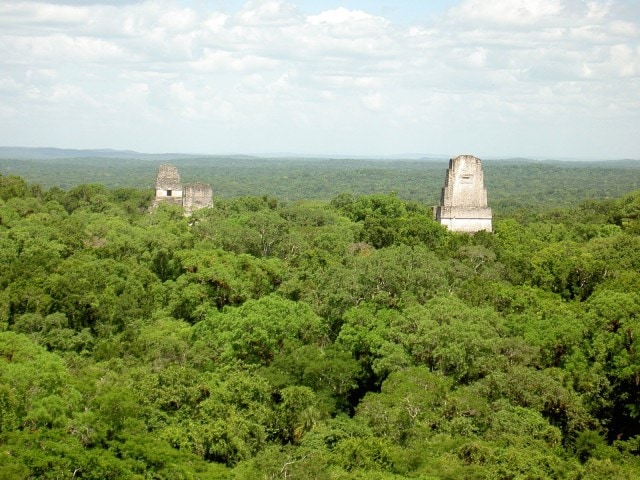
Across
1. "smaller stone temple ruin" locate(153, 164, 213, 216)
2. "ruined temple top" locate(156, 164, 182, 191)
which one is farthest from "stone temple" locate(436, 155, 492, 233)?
"ruined temple top" locate(156, 164, 182, 191)

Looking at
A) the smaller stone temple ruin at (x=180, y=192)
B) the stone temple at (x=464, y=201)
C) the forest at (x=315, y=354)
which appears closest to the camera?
the forest at (x=315, y=354)

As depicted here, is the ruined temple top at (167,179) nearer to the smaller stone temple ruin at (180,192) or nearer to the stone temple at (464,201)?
the smaller stone temple ruin at (180,192)

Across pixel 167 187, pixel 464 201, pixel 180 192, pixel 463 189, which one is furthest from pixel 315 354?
pixel 167 187

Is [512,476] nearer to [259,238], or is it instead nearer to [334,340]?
[334,340]

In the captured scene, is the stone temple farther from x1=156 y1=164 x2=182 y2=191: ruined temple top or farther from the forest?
x1=156 y1=164 x2=182 y2=191: ruined temple top

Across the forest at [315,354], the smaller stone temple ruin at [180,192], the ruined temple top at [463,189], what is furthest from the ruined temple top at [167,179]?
the ruined temple top at [463,189]

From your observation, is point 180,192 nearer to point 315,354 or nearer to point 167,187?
point 167,187
